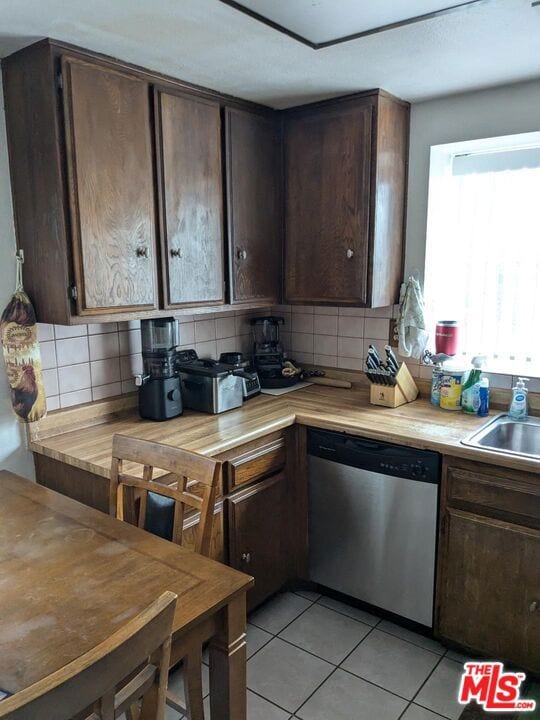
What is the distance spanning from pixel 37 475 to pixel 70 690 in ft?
4.84

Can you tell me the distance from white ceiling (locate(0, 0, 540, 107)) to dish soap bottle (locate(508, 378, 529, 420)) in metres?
1.21

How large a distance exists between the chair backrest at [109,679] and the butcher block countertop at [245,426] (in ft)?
2.97

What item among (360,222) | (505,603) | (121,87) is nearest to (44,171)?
(121,87)

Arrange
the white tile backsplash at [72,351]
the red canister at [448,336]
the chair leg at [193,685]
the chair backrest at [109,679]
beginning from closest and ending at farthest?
the chair backrest at [109,679]
the chair leg at [193,685]
the white tile backsplash at [72,351]
the red canister at [448,336]

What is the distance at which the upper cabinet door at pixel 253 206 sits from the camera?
7.80 feet

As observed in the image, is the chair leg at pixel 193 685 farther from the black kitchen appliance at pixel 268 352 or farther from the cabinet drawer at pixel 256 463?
the black kitchen appliance at pixel 268 352

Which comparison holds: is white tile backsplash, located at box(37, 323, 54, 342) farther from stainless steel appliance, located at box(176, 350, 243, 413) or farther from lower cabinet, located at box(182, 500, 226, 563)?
lower cabinet, located at box(182, 500, 226, 563)

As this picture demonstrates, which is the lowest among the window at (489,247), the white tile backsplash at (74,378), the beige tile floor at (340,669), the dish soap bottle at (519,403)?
the beige tile floor at (340,669)

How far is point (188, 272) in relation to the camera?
2.23m

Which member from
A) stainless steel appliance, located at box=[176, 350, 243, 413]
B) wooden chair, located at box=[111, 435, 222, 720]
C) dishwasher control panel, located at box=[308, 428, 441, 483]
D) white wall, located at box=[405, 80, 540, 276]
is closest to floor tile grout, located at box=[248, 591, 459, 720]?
wooden chair, located at box=[111, 435, 222, 720]

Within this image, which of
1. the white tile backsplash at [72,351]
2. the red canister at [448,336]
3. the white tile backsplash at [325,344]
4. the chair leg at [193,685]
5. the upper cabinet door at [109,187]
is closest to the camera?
the chair leg at [193,685]

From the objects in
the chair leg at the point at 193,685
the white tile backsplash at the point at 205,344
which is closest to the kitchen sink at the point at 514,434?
the white tile backsplash at the point at 205,344

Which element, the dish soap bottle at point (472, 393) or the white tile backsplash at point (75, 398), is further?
the dish soap bottle at point (472, 393)

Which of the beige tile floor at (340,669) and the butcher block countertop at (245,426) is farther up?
the butcher block countertop at (245,426)
